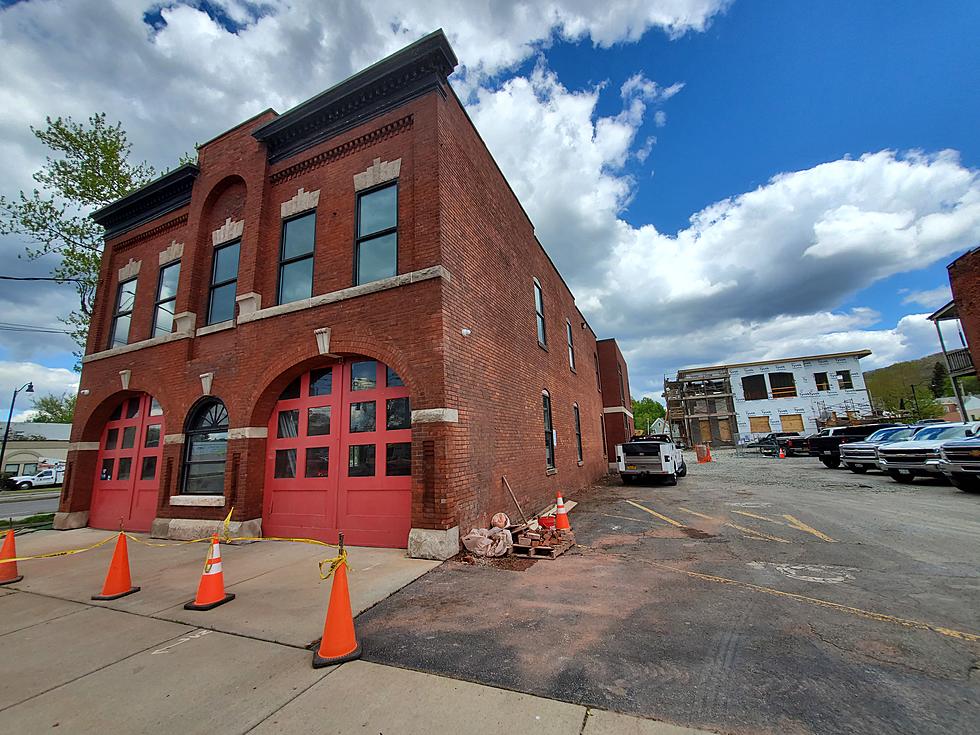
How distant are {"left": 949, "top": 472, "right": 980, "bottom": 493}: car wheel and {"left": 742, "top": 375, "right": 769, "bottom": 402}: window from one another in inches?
1280

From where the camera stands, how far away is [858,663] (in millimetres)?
2998

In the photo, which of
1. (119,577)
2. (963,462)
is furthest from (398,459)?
(963,462)

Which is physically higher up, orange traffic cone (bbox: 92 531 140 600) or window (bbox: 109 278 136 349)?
window (bbox: 109 278 136 349)

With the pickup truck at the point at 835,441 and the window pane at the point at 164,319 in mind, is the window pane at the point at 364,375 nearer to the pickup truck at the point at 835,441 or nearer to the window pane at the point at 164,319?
the window pane at the point at 164,319

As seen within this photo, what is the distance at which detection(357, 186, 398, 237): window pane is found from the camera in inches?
320

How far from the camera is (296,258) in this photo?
9062 millimetres

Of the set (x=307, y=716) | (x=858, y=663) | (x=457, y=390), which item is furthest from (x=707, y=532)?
(x=307, y=716)

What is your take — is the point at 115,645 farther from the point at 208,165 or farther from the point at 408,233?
the point at 208,165

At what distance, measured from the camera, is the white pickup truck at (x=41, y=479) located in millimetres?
33847

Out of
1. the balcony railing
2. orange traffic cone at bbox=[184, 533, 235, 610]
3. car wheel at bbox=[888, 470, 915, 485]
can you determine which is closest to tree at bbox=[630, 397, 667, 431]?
the balcony railing

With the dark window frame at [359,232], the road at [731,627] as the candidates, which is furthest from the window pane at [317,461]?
the road at [731,627]

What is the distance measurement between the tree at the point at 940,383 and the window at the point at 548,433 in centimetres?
8128

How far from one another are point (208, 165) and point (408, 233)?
7.18 metres

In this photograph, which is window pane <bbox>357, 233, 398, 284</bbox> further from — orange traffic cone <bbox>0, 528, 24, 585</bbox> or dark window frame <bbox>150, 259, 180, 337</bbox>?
orange traffic cone <bbox>0, 528, 24, 585</bbox>
